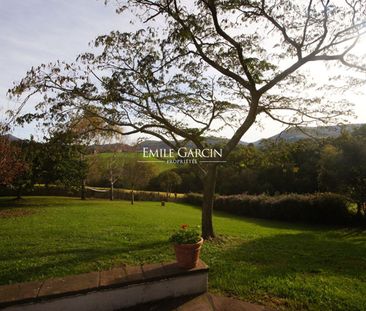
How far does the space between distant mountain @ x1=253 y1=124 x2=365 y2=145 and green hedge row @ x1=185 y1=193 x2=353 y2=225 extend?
1502 centimetres

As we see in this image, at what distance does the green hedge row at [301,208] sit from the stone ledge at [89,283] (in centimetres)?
2256

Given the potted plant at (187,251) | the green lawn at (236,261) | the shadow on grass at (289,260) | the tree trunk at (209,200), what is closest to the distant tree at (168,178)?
the green lawn at (236,261)

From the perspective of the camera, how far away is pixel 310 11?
8.45 metres

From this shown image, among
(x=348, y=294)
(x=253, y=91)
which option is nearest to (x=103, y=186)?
(x=253, y=91)

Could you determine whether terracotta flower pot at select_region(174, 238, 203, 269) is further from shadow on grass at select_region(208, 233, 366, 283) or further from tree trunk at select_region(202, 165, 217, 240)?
tree trunk at select_region(202, 165, 217, 240)

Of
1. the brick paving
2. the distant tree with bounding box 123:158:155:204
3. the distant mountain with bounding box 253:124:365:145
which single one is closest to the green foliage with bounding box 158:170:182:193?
the distant tree with bounding box 123:158:155:204

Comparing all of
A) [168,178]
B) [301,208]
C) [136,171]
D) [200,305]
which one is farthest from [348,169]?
[168,178]

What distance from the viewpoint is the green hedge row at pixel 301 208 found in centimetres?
2434

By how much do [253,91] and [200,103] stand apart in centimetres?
279

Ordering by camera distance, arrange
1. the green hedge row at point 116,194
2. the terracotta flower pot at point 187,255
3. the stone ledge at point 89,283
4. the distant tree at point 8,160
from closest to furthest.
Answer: the stone ledge at point 89,283
the terracotta flower pot at point 187,255
the distant tree at point 8,160
the green hedge row at point 116,194

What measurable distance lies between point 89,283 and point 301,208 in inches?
954

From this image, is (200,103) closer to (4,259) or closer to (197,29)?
(197,29)

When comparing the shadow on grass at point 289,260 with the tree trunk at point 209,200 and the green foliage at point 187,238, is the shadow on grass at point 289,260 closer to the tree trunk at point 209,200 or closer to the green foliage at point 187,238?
the tree trunk at point 209,200

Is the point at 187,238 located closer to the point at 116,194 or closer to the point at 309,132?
the point at 309,132
